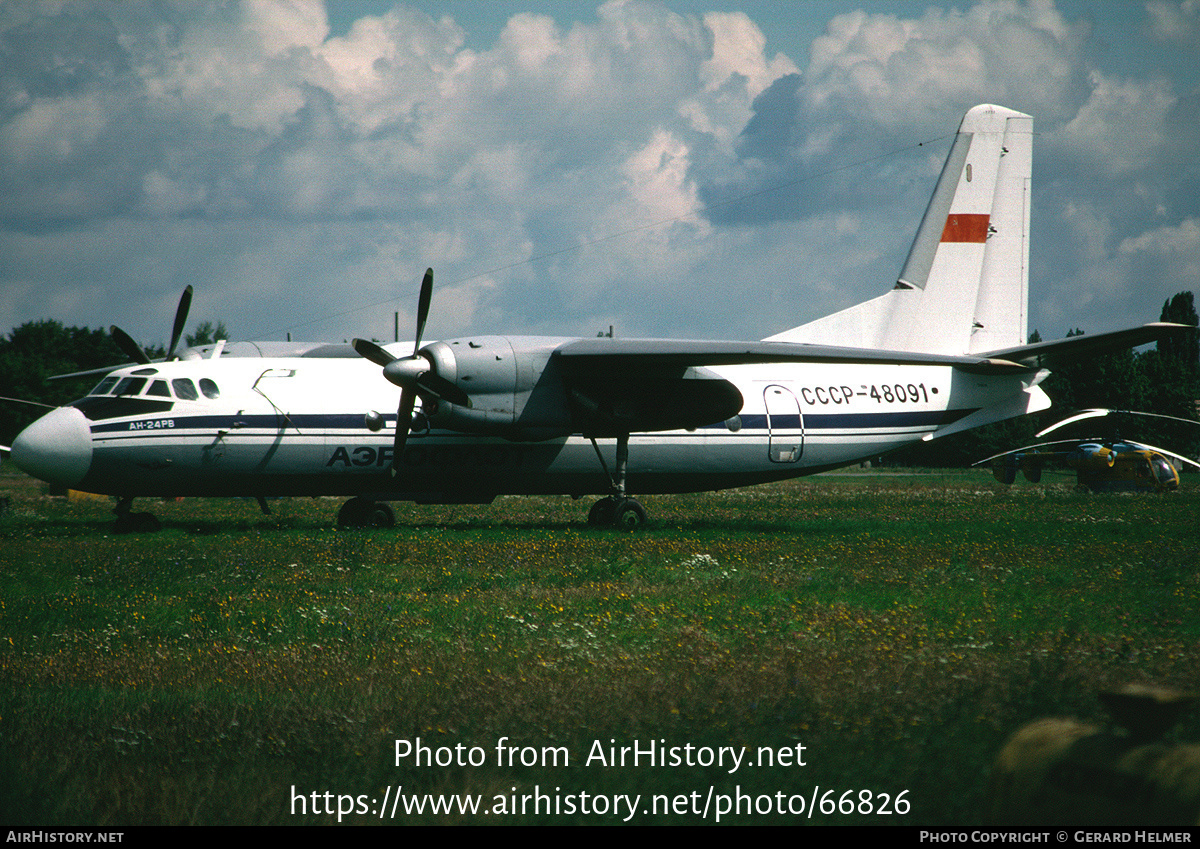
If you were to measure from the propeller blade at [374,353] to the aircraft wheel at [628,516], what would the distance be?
5821mm

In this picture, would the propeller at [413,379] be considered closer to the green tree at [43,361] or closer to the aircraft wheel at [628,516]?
the aircraft wheel at [628,516]

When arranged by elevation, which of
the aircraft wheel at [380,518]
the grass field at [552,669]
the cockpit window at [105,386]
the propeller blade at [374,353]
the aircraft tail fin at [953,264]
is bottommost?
the grass field at [552,669]

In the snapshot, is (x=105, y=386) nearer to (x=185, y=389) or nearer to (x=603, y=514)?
(x=185, y=389)

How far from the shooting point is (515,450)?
21391 millimetres

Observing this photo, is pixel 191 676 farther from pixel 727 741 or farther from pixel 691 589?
pixel 691 589

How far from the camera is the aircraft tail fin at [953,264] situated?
2527 centimetres

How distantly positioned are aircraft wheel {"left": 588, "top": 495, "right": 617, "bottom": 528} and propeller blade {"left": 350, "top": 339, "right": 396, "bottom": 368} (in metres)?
5.60

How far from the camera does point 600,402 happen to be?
20.6 meters

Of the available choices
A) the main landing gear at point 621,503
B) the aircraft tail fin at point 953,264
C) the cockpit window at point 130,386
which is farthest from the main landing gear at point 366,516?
the aircraft tail fin at point 953,264

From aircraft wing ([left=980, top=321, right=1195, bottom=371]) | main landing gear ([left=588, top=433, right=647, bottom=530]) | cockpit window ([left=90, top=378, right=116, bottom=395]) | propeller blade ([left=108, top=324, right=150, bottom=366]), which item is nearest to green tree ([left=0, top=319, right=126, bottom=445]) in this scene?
propeller blade ([left=108, top=324, right=150, bottom=366])

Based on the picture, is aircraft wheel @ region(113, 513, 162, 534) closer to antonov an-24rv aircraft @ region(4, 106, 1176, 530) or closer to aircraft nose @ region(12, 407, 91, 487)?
antonov an-24rv aircraft @ region(4, 106, 1176, 530)

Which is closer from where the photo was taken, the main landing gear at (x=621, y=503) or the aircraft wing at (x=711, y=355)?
the aircraft wing at (x=711, y=355)

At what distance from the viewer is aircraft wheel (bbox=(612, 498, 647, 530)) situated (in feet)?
70.7
